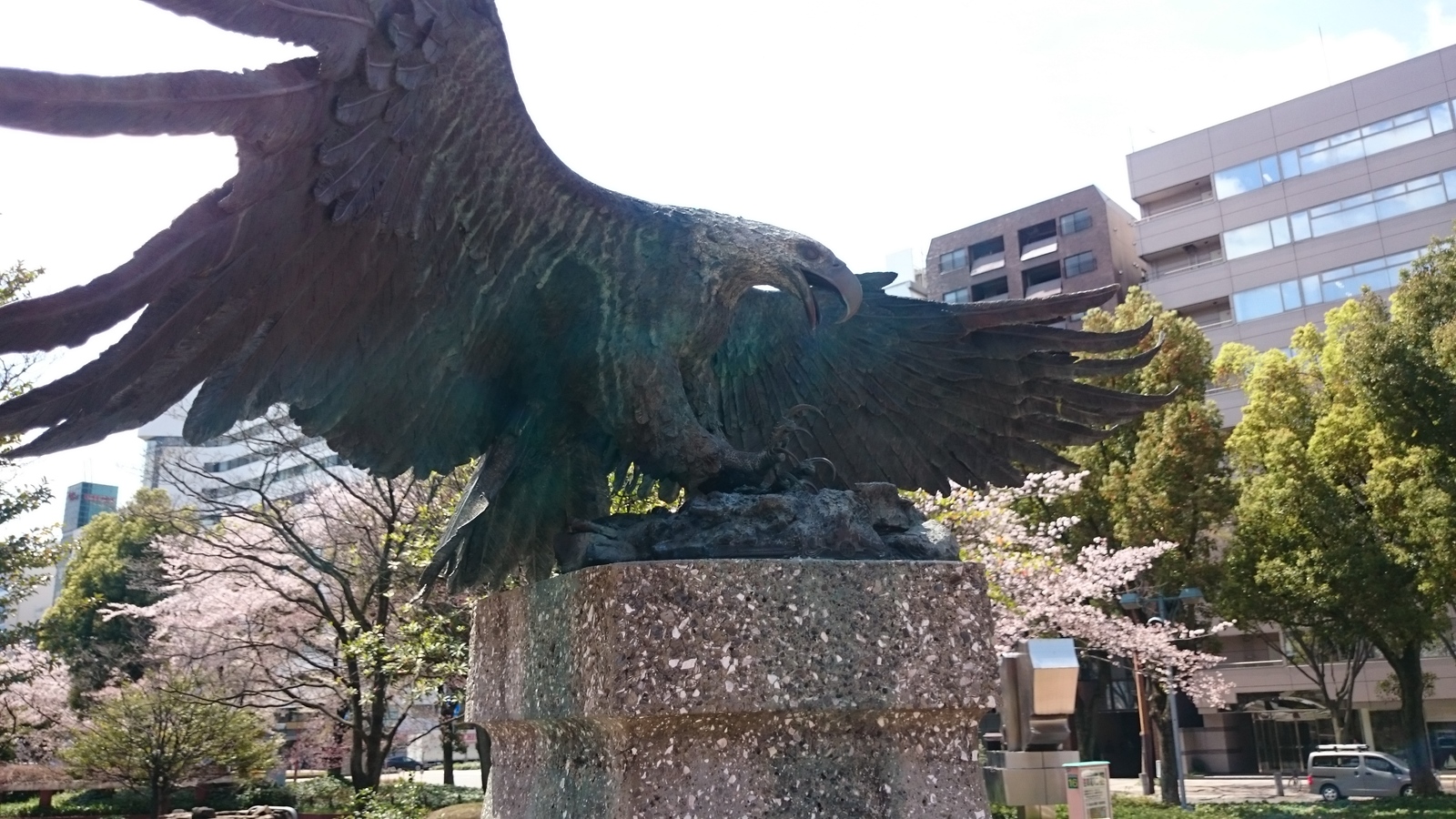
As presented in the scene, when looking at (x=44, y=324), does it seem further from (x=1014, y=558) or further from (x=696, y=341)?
(x=1014, y=558)

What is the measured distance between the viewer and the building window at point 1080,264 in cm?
3503

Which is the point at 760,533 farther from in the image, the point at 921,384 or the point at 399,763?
the point at 399,763

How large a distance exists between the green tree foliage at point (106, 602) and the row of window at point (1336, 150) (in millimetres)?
30445

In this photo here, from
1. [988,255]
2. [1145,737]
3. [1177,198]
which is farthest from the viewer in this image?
[988,255]

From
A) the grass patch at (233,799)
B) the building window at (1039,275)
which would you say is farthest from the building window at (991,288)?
the grass patch at (233,799)

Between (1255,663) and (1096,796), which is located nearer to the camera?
(1096,796)

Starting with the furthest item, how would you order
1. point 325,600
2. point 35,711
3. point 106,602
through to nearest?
point 106,602, point 35,711, point 325,600

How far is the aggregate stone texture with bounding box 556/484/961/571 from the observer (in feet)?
8.23

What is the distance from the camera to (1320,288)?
93.7 feet

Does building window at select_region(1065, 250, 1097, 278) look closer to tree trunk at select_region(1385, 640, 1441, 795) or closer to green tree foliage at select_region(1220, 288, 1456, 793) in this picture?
green tree foliage at select_region(1220, 288, 1456, 793)

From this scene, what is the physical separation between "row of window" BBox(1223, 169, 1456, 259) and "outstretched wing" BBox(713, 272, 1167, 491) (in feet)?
97.3

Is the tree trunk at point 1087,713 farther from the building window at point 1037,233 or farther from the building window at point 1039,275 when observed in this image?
the building window at point 1037,233

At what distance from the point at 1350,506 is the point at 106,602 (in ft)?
85.7

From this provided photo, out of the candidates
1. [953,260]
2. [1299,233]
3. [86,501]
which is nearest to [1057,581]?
[1299,233]
